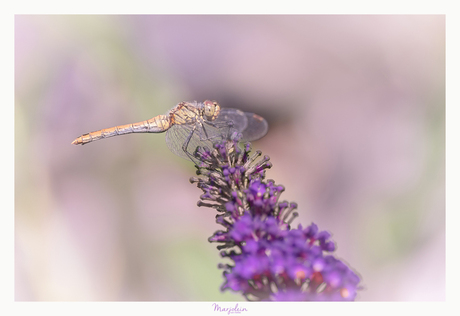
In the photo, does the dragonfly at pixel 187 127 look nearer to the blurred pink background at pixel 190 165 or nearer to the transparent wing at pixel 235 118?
the transparent wing at pixel 235 118

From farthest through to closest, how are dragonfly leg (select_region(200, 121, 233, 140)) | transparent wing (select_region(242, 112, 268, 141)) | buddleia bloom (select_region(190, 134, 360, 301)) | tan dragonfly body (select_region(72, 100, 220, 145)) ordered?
transparent wing (select_region(242, 112, 268, 141))
tan dragonfly body (select_region(72, 100, 220, 145))
dragonfly leg (select_region(200, 121, 233, 140))
buddleia bloom (select_region(190, 134, 360, 301))

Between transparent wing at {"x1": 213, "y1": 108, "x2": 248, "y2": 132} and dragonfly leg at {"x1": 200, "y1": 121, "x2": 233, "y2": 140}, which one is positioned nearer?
dragonfly leg at {"x1": 200, "y1": 121, "x2": 233, "y2": 140}

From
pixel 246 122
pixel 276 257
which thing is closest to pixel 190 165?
pixel 246 122

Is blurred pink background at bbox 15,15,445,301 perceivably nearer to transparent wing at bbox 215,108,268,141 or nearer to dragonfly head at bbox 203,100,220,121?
transparent wing at bbox 215,108,268,141

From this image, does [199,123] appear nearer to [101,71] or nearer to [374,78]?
[101,71]

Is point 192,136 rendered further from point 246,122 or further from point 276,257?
point 276,257

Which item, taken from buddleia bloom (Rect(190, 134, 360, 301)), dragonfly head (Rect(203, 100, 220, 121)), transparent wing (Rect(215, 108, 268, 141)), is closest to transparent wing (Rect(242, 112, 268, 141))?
transparent wing (Rect(215, 108, 268, 141))

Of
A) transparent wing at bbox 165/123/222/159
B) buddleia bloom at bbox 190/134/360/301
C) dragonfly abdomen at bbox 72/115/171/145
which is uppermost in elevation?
dragonfly abdomen at bbox 72/115/171/145
